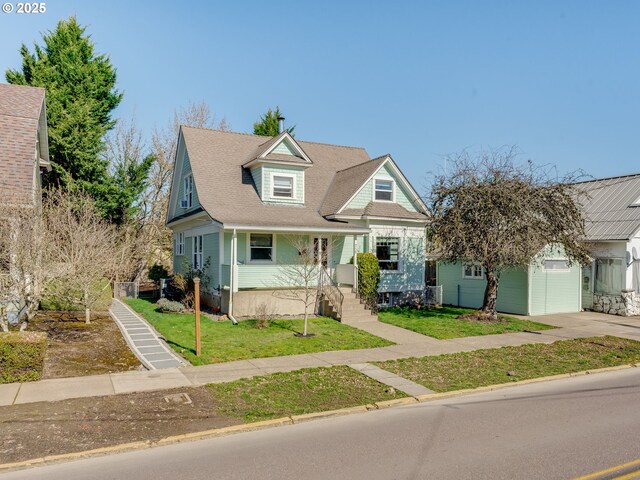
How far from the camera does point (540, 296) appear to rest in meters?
20.7

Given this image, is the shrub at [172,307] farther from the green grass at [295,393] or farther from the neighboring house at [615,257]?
the neighboring house at [615,257]

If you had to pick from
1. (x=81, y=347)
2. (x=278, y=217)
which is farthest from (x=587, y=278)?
(x=81, y=347)

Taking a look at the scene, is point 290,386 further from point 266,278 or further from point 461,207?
point 461,207

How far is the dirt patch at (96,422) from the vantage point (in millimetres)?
6762

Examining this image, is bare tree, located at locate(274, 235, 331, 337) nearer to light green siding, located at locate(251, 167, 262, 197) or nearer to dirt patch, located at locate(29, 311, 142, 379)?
light green siding, located at locate(251, 167, 262, 197)

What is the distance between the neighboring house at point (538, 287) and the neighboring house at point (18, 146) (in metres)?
16.0

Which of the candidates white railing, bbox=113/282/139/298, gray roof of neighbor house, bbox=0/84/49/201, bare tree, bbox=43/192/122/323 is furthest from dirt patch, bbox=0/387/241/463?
white railing, bbox=113/282/139/298

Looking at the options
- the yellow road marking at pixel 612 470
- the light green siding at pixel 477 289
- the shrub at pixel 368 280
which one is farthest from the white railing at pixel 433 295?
the yellow road marking at pixel 612 470

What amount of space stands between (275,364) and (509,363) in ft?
19.0

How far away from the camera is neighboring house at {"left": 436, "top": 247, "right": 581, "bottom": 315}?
20.5 metres

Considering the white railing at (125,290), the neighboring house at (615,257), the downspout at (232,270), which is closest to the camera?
the downspout at (232,270)

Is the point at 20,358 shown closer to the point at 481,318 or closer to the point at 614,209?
the point at 481,318

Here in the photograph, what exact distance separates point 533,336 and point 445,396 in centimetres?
768

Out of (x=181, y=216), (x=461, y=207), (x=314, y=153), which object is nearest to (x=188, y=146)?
(x=181, y=216)
